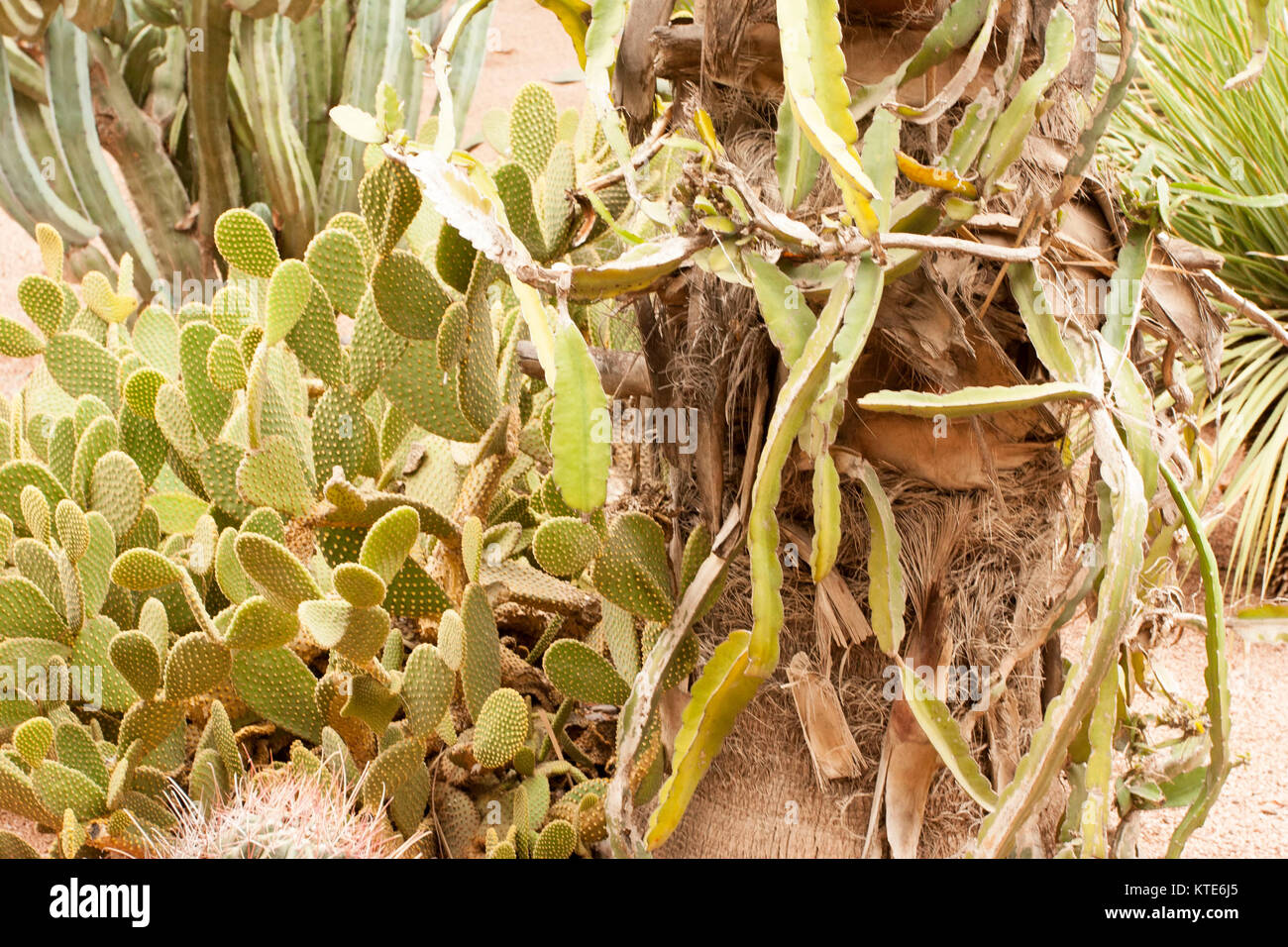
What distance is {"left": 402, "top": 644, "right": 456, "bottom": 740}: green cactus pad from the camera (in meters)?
1.05

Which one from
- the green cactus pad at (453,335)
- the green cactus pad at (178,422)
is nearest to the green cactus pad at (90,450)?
the green cactus pad at (178,422)

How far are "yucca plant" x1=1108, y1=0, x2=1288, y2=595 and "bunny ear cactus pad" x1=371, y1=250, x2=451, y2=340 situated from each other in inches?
82.5

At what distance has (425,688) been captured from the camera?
1.05 metres

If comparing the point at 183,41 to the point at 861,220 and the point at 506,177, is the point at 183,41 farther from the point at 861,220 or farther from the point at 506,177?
the point at 861,220

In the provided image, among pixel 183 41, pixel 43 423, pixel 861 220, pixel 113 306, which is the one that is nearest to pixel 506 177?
pixel 861 220

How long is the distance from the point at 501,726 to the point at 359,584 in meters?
0.23

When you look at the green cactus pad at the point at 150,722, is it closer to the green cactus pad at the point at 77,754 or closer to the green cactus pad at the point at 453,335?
the green cactus pad at the point at 77,754

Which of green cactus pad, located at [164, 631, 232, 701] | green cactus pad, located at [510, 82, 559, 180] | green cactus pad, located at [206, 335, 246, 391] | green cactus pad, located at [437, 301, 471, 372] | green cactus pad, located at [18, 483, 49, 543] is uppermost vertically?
green cactus pad, located at [510, 82, 559, 180]

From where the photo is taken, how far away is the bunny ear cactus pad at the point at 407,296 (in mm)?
1030

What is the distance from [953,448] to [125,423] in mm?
1045

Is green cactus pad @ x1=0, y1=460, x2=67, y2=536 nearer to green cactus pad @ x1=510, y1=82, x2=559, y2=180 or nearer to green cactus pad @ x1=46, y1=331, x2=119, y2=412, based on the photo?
green cactus pad @ x1=46, y1=331, x2=119, y2=412

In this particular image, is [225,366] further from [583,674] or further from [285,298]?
[583,674]

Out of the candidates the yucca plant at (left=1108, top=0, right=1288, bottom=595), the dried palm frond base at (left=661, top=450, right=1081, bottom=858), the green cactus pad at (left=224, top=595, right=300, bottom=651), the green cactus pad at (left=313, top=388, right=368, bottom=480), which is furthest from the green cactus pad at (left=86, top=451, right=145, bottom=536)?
the yucca plant at (left=1108, top=0, right=1288, bottom=595)

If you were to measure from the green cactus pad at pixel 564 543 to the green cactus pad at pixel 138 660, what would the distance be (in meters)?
0.40
